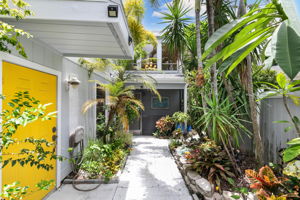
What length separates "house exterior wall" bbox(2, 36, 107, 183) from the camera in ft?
9.78

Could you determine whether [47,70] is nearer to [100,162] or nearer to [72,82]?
[72,82]

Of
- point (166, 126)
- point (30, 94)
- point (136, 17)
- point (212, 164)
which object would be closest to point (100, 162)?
point (30, 94)

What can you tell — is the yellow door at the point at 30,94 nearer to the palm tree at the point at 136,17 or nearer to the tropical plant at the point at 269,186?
the tropical plant at the point at 269,186

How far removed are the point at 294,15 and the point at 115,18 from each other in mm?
1806

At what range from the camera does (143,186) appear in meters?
3.69

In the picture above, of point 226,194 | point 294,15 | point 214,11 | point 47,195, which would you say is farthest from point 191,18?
point 47,195

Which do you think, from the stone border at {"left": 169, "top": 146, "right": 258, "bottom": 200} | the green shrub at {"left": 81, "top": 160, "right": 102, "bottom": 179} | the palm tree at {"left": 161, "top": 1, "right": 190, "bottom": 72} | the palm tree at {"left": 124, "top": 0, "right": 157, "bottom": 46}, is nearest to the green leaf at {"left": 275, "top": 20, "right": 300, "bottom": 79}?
the stone border at {"left": 169, "top": 146, "right": 258, "bottom": 200}

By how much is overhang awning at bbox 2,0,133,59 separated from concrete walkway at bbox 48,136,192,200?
294 centimetres

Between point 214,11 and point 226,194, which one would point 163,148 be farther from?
point 214,11

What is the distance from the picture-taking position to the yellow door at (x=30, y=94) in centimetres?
238

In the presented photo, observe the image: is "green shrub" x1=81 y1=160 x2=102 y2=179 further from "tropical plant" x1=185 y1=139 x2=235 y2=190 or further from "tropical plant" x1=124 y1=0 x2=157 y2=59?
"tropical plant" x1=124 y1=0 x2=157 y2=59

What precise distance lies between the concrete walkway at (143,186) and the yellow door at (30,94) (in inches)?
27.8

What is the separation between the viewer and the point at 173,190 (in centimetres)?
352

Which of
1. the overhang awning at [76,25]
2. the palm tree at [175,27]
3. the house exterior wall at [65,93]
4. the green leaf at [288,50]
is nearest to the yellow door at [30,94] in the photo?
the house exterior wall at [65,93]
